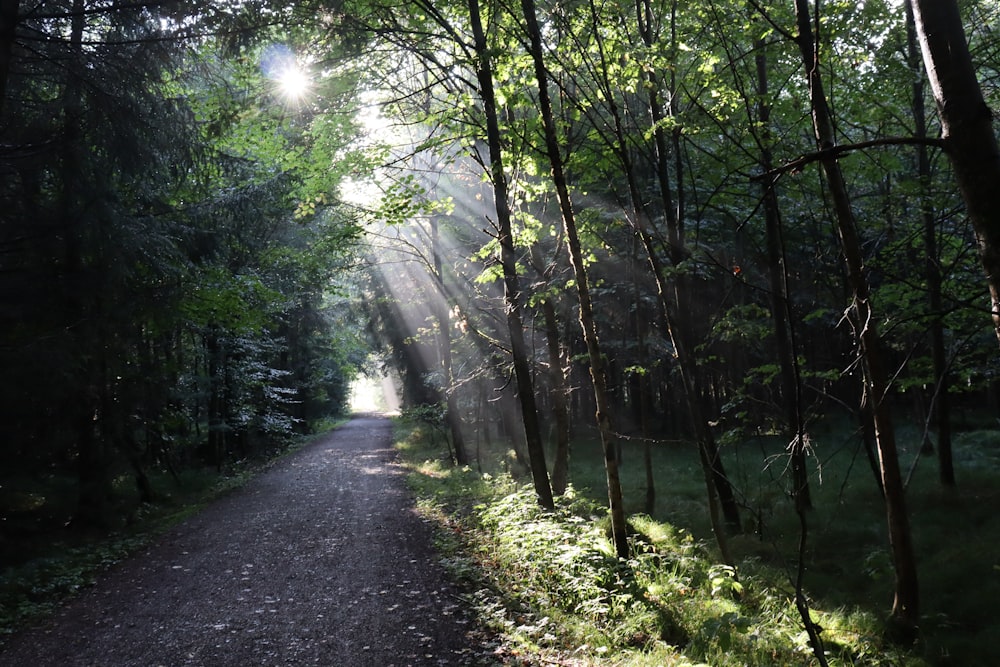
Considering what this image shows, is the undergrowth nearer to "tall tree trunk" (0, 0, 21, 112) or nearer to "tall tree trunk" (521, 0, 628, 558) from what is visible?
"tall tree trunk" (521, 0, 628, 558)

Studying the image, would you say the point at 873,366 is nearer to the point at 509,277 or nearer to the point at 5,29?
the point at 509,277

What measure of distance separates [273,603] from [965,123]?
7370mm

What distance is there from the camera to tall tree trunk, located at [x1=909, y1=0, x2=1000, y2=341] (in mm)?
2230

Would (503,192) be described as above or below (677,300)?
above

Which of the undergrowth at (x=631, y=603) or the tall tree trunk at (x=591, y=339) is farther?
the tall tree trunk at (x=591, y=339)

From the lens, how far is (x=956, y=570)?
7.16 meters

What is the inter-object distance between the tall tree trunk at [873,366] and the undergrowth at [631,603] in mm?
431

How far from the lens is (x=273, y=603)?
688 cm

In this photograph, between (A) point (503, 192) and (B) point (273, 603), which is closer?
(B) point (273, 603)

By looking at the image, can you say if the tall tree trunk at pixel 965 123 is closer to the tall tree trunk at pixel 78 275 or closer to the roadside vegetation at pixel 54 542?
the roadside vegetation at pixel 54 542

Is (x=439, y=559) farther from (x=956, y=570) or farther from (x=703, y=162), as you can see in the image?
(x=703, y=162)

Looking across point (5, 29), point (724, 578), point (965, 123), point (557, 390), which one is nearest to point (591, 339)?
point (724, 578)

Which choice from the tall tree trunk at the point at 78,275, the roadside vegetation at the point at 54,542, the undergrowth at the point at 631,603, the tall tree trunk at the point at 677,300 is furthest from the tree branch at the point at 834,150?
the tall tree trunk at the point at 78,275

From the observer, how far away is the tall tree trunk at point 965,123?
2230mm
